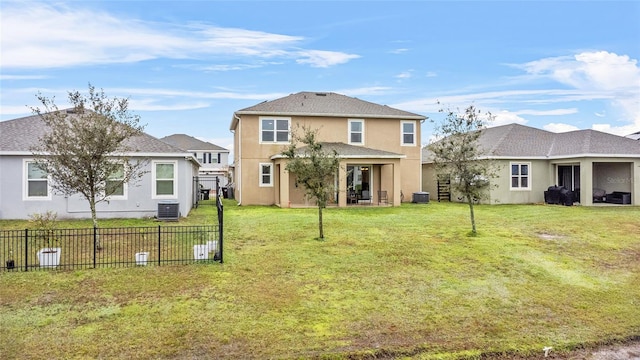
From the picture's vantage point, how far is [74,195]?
16984 mm

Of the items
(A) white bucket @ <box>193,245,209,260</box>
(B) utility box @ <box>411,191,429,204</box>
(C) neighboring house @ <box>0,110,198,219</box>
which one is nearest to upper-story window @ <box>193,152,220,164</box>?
(C) neighboring house @ <box>0,110,198,219</box>

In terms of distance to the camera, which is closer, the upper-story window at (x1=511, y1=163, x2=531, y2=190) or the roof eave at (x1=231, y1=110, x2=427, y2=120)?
the roof eave at (x1=231, y1=110, x2=427, y2=120)

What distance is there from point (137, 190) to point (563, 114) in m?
32.6

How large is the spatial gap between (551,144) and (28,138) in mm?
29583

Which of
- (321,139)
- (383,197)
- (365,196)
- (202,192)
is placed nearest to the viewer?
(383,197)

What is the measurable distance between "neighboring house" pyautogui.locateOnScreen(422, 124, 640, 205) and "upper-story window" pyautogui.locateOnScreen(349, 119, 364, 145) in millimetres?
7722

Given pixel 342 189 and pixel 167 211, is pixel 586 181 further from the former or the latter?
pixel 167 211

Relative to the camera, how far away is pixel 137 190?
17422 mm

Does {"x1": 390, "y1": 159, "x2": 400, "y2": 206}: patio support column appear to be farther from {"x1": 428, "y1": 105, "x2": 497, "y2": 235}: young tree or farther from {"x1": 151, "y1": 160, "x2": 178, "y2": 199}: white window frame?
{"x1": 151, "y1": 160, "x2": 178, "y2": 199}: white window frame

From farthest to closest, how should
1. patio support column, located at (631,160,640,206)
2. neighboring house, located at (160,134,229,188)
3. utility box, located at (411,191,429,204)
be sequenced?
neighboring house, located at (160,134,229,188) < utility box, located at (411,191,429,204) < patio support column, located at (631,160,640,206)

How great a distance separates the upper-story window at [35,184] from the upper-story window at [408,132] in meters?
19.7

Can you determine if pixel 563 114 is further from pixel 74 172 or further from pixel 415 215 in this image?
pixel 74 172

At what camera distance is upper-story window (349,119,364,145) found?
25312mm

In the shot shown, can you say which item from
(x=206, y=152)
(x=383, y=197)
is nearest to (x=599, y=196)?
Result: (x=383, y=197)
